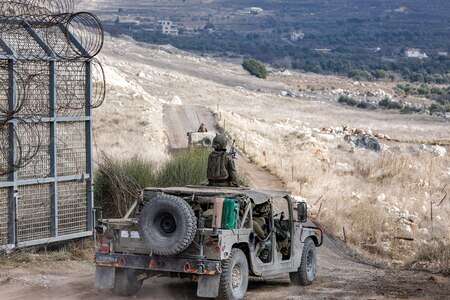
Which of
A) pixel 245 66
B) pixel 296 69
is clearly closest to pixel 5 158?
pixel 245 66

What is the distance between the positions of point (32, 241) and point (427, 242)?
1056 cm

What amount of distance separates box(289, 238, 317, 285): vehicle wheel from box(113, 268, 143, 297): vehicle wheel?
2.94 meters

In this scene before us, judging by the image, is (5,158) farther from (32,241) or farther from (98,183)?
(98,183)

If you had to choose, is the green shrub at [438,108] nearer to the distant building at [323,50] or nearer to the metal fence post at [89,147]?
the metal fence post at [89,147]

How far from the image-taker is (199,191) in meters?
14.6

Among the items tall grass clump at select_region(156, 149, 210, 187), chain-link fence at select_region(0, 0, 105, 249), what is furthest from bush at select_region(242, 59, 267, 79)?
chain-link fence at select_region(0, 0, 105, 249)

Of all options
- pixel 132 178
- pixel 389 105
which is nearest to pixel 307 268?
pixel 132 178

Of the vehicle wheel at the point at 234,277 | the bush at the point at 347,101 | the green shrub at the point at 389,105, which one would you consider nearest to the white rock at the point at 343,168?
the vehicle wheel at the point at 234,277

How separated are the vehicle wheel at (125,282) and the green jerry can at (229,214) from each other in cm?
163

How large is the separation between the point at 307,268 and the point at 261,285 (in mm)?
803

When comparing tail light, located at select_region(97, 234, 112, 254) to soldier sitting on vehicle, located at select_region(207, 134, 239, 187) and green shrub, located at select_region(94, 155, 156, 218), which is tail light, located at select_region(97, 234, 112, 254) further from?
green shrub, located at select_region(94, 155, 156, 218)

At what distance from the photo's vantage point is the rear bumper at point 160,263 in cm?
1369

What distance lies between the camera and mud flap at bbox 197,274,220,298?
539 inches

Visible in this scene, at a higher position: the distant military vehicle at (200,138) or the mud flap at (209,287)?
the mud flap at (209,287)
